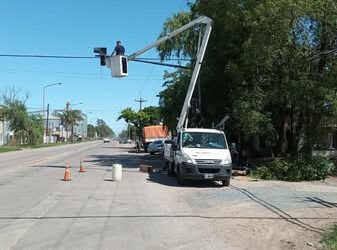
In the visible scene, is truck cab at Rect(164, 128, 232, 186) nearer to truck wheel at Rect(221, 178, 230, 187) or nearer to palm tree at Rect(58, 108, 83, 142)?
truck wheel at Rect(221, 178, 230, 187)

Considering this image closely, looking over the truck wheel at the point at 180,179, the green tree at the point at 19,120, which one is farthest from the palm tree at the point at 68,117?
the truck wheel at the point at 180,179

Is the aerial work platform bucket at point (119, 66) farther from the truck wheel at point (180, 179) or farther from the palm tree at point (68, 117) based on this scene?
the palm tree at point (68, 117)

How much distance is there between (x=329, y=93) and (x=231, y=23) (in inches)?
268

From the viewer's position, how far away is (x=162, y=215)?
13.2m

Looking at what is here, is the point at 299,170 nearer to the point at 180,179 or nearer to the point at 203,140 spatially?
the point at 203,140

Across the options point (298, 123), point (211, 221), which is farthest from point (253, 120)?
point (211, 221)

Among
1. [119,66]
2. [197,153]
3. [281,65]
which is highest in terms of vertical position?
[281,65]

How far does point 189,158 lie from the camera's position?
21406mm

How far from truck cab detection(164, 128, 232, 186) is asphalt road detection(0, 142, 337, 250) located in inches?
19.9

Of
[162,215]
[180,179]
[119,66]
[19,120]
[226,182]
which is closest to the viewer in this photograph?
[162,215]

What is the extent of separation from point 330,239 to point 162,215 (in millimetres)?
4208

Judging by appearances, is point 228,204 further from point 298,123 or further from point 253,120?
point 298,123

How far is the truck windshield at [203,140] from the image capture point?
74.2 feet

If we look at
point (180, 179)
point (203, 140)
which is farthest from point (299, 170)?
point (180, 179)
